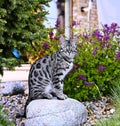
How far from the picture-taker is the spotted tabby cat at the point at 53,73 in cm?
493

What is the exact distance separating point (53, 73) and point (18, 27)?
2.79 feet

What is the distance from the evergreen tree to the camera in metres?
4.28

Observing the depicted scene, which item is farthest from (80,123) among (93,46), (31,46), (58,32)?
(58,32)

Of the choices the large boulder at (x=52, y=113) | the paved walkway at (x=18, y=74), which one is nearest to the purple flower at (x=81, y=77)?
the large boulder at (x=52, y=113)

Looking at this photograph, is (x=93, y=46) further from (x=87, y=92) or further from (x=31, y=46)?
(x=31, y=46)

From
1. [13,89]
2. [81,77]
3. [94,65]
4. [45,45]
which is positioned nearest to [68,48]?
[81,77]

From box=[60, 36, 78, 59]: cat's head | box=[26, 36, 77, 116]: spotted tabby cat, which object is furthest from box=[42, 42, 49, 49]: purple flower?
box=[60, 36, 78, 59]: cat's head

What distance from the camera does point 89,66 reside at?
589 centimetres

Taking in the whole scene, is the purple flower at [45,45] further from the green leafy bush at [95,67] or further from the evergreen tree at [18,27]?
the evergreen tree at [18,27]

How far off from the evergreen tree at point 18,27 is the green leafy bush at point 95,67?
3.97 feet

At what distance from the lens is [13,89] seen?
22.1ft

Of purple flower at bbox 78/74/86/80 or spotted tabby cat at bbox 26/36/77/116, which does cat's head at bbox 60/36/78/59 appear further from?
purple flower at bbox 78/74/86/80

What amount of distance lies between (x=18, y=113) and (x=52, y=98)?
537 mm

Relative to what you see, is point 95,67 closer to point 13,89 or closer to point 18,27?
point 13,89
